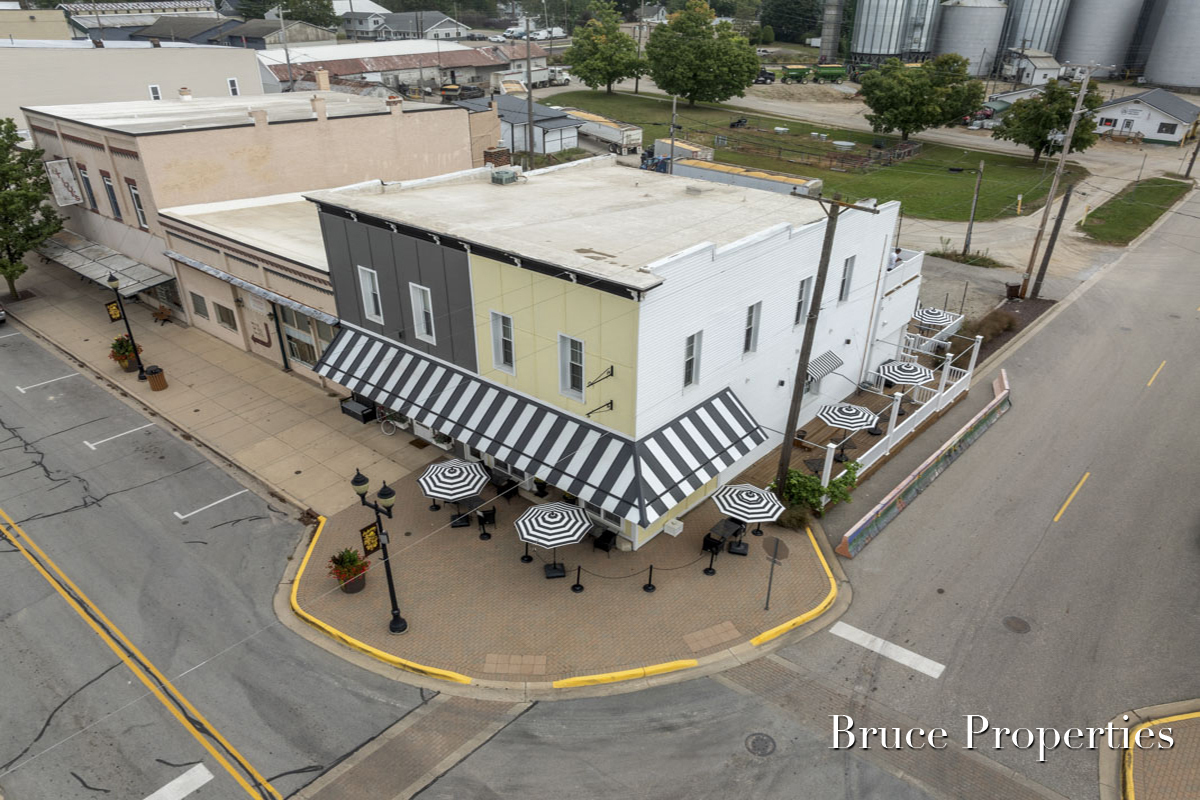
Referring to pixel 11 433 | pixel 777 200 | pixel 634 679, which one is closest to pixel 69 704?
pixel 634 679

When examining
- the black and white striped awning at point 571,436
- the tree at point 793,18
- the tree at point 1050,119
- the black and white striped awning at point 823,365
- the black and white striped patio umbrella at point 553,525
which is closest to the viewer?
the black and white striped awning at point 571,436

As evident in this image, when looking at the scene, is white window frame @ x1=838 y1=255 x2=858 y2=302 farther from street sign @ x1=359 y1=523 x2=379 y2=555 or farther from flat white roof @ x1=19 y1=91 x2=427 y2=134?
flat white roof @ x1=19 y1=91 x2=427 y2=134

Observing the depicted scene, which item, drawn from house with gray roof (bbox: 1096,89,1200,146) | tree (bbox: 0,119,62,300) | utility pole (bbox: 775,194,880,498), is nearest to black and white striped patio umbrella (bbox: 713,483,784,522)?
utility pole (bbox: 775,194,880,498)

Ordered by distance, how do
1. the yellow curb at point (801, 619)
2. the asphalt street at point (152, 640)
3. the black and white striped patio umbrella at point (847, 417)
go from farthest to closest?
the black and white striped patio umbrella at point (847, 417), the yellow curb at point (801, 619), the asphalt street at point (152, 640)

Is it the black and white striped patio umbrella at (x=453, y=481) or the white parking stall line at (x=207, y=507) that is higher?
the black and white striped patio umbrella at (x=453, y=481)

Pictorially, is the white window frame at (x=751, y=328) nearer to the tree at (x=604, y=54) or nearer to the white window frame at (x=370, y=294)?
the white window frame at (x=370, y=294)

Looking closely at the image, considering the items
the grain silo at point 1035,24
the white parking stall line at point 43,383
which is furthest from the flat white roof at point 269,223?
the grain silo at point 1035,24
